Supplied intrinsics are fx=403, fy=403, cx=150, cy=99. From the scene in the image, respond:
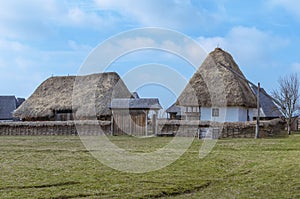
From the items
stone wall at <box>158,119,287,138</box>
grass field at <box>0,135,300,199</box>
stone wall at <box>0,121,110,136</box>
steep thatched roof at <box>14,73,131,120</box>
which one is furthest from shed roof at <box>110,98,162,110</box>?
grass field at <box>0,135,300,199</box>

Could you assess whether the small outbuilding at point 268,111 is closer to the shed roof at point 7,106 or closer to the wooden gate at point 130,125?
the wooden gate at point 130,125

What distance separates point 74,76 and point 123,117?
16775mm

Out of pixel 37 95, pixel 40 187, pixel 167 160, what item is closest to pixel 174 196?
pixel 40 187

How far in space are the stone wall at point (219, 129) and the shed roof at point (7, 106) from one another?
110 ft

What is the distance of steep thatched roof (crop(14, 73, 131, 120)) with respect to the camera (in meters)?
A: 37.9

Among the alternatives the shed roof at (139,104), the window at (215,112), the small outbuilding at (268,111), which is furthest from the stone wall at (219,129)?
the small outbuilding at (268,111)

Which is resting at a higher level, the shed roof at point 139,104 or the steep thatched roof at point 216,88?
the steep thatched roof at point 216,88

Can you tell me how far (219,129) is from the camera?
25062 millimetres

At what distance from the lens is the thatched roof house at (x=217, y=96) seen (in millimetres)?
33344

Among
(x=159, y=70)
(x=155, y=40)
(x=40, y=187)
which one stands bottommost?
(x=40, y=187)

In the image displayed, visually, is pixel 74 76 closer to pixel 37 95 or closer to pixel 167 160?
pixel 37 95

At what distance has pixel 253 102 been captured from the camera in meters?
34.9

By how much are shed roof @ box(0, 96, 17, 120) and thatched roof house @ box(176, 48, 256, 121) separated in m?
29.2

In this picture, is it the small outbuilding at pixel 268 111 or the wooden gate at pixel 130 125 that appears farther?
the small outbuilding at pixel 268 111
